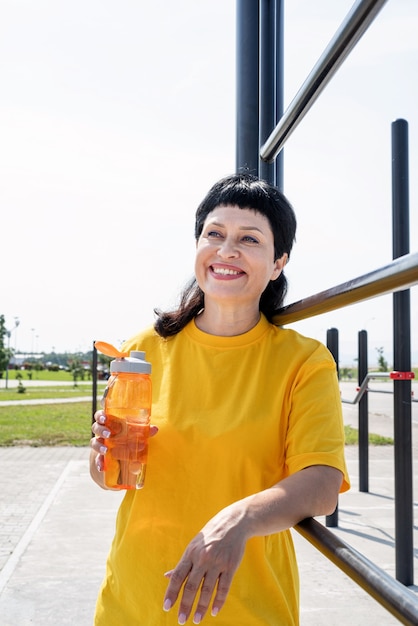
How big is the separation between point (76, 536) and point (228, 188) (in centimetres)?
410

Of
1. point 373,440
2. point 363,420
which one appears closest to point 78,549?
point 363,420

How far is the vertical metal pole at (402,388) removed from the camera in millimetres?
3730

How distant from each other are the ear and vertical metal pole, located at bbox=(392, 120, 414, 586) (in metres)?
2.29

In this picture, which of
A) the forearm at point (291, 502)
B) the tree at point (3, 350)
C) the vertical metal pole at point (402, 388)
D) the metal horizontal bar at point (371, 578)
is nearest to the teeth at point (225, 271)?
the forearm at point (291, 502)

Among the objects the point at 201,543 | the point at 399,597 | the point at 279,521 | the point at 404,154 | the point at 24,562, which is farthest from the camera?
the point at 24,562

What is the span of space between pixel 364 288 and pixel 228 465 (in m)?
0.52

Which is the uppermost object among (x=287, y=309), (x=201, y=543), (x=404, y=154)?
(x=404, y=154)

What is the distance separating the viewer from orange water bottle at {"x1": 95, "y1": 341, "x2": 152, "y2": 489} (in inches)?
51.1

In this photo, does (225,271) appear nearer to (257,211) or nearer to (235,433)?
(257,211)

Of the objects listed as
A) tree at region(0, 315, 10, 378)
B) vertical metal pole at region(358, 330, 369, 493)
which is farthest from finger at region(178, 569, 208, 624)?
tree at region(0, 315, 10, 378)

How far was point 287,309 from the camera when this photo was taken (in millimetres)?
1358

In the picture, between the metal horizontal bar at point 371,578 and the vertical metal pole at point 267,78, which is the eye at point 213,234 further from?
the metal horizontal bar at point 371,578

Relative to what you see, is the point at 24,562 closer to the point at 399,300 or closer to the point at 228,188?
the point at 399,300

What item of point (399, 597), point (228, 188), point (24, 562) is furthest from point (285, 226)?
point (24, 562)
